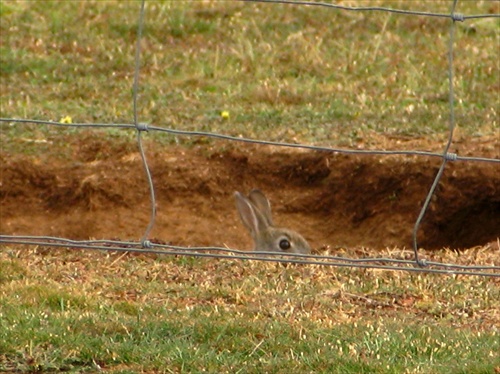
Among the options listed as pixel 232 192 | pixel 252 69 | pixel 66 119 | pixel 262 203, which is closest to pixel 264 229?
pixel 262 203

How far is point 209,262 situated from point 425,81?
3.90 m

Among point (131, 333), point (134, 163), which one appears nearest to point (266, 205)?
point (134, 163)

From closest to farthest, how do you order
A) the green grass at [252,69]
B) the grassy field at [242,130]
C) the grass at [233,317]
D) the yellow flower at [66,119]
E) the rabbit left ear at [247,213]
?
the grass at [233,317]
the grassy field at [242,130]
the rabbit left ear at [247,213]
the yellow flower at [66,119]
the green grass at [252,69]

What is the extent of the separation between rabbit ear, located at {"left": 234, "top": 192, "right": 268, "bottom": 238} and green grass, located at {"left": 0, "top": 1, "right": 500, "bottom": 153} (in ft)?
2.34

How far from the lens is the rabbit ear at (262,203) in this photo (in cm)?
843

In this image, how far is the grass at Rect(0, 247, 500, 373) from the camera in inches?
185

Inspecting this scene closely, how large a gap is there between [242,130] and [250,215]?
0.89 meters

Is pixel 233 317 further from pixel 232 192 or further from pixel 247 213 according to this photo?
pixel 232 192

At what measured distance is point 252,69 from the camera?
10.4 m

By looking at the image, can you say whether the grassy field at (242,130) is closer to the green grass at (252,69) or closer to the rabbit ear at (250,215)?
the green grass at (252,69)

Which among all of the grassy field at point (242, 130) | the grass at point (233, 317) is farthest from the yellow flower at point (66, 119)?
the grass at point (233, 317)

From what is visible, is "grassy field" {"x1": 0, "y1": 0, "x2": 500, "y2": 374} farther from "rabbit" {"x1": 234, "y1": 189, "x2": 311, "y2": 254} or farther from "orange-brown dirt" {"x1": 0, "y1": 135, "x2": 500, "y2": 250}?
"rabbit" {"x1": 234, "y1": 189, "x2": 311, "y2": 254}

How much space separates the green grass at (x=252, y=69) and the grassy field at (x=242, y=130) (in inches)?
0.8

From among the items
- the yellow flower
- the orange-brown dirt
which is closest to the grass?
the orange-brown dirt
